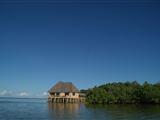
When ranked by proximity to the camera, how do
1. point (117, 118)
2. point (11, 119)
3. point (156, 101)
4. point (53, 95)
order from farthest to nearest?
point (53, 95) → point (156, 101) → point (117, 118) → point (11, 119)

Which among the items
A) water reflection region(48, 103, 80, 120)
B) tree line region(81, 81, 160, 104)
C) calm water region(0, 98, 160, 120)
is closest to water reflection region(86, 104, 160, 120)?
calm water region(0, 98, 160, 120)

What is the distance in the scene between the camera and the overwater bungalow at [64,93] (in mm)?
77688

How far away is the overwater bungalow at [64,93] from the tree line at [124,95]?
11.1 ft

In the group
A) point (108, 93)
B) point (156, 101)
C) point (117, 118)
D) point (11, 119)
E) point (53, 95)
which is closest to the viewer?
point (11, 119)

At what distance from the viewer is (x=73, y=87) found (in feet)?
257

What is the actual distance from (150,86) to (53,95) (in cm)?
2457

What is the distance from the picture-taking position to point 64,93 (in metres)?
78.2

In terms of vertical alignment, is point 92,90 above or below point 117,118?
above

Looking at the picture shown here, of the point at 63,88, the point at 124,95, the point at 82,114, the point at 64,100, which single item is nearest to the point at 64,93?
the point at 63,88

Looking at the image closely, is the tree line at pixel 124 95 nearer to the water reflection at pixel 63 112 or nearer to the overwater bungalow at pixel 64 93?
the overwater bungalow at pixel 64 93

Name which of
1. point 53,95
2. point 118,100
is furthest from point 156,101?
point 53,95

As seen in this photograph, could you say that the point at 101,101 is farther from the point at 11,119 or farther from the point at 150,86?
the point at 11,119

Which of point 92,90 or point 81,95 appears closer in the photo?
point 92,90

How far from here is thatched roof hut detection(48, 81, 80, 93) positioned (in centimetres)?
7769
